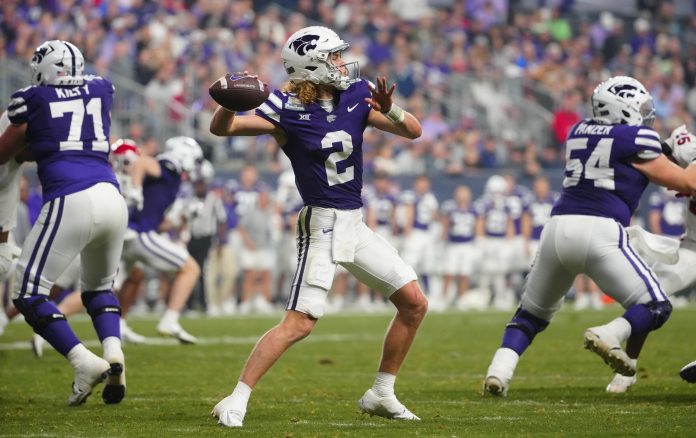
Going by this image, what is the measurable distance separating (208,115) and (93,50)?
7.27 feet

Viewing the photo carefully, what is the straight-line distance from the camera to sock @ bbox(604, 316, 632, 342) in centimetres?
590

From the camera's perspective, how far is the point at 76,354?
6031 mm

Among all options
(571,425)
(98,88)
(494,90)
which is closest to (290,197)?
(494,90)

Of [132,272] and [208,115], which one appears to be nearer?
[132,272]

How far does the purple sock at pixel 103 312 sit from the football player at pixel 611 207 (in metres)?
2.09

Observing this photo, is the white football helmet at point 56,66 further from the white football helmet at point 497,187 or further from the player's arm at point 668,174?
the white football helmet at point 497,187

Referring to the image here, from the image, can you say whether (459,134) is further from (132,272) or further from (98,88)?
(98,88)

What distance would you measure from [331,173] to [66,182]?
1.43 metres

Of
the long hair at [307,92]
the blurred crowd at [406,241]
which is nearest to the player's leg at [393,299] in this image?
the long hair at [307,92]

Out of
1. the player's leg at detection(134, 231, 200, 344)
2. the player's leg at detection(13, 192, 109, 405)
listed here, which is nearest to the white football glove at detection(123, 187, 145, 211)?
the player's leg at detection(134, 231, 200, 344)

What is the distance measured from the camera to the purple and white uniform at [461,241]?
17578mm

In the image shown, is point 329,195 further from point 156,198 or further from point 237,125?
point 156,198

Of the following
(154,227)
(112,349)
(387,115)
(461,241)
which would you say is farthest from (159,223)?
(461,241)

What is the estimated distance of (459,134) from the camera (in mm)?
19531
